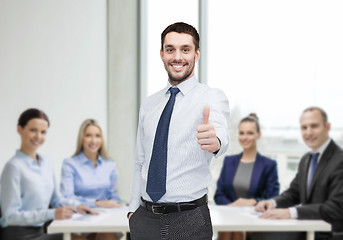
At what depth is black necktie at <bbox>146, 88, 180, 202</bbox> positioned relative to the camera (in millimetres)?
1488

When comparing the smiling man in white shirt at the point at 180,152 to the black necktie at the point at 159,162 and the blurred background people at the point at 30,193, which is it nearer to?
the black necktie at the point at 159,162

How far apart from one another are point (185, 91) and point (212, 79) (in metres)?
3.38

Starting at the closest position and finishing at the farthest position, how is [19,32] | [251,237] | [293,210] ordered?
[293,210]
[251,237]
[19,32]

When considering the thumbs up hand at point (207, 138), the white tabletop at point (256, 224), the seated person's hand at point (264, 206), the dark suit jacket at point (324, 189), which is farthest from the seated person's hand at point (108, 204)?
the thumbs up hand at point (207, 138)

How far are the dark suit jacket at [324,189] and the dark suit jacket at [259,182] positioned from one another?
10.0 inches

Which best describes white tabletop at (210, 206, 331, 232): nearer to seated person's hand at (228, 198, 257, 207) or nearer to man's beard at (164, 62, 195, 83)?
seated person's hand at (228, 198, 257, 207)

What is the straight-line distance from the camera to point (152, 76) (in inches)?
209

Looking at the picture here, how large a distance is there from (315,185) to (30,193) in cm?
214

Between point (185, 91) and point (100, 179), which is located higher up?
point (185, 91)

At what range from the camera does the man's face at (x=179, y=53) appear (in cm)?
144

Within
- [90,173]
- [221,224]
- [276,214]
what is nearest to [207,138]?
[221,224]

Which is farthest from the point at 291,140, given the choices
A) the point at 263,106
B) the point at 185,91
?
the point at 185,91

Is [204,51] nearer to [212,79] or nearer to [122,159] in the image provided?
[212,79]

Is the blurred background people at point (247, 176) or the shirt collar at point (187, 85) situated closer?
the shirt collar at point (187, 85)
